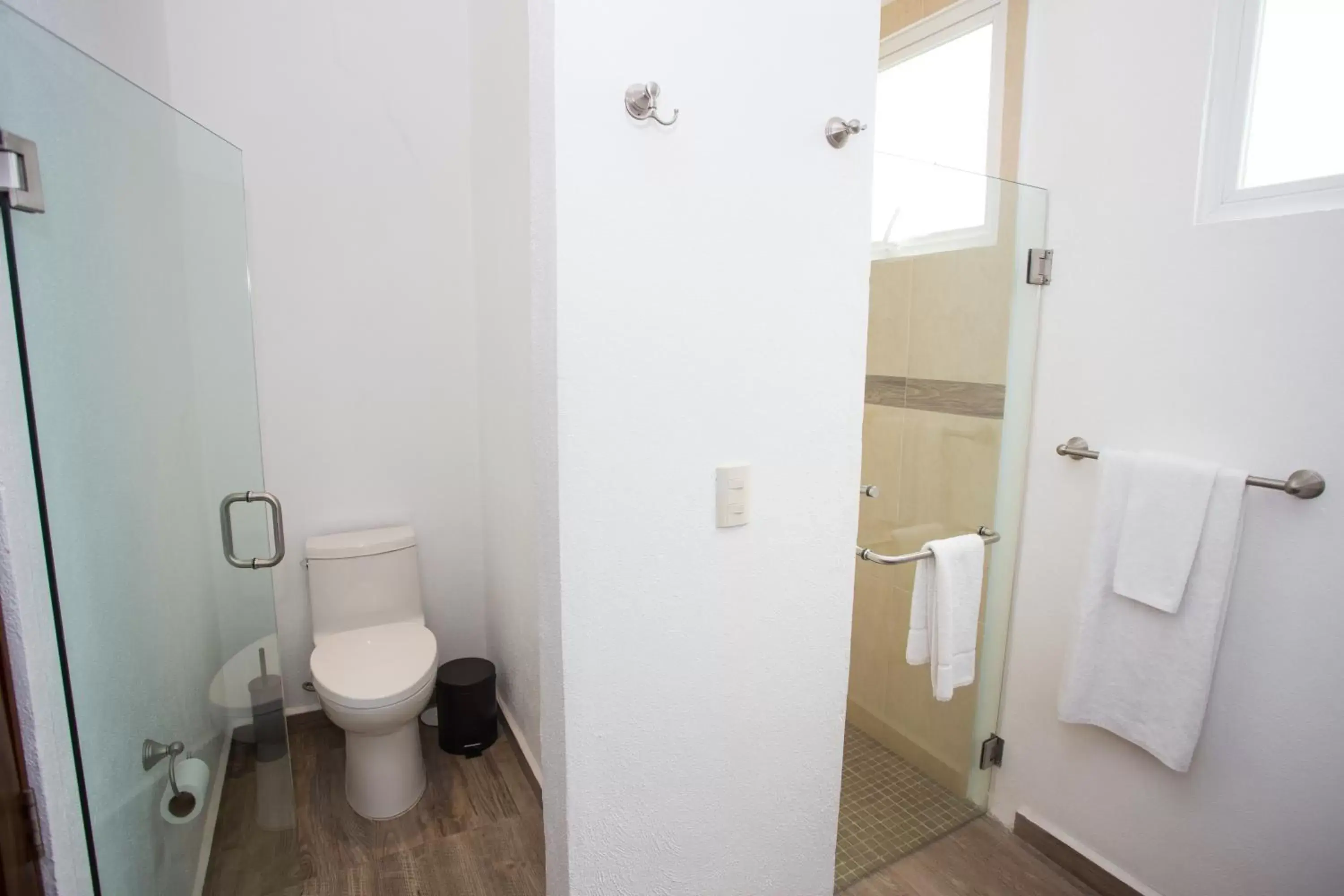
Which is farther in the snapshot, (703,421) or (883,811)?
(883,811)

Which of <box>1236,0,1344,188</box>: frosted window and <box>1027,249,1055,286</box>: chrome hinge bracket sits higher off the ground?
<box>1236,0,1344,188</box>: frosted window

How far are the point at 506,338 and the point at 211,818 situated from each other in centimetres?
147

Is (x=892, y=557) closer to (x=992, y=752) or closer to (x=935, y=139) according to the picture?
(x=992, y=752)

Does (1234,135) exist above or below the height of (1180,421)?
above

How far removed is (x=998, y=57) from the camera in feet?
6.03

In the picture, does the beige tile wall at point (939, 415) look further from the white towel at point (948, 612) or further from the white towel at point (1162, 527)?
the white towel at point (1162, 527)

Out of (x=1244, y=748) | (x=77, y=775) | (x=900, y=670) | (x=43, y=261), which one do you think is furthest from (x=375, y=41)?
→ (x=1244, y=748)

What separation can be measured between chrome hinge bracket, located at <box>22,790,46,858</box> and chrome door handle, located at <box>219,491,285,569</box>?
2.36 feet

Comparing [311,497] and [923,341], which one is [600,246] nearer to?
[923,341]

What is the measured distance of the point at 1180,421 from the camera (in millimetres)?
1500

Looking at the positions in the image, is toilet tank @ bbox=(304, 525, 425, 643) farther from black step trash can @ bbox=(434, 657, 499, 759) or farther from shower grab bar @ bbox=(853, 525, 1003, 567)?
shower grab bar @ bbox=(853, 525, 1003, 567)

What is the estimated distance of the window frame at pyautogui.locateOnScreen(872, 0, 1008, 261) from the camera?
1719 millimetres

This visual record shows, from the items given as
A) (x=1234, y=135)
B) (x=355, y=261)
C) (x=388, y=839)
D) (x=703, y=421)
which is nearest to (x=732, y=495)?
(x=703, y=421)

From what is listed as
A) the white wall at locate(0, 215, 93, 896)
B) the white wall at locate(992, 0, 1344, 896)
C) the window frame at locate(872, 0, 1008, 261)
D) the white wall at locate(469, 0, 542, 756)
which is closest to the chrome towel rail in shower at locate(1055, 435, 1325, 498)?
the white wall at locate(992, 0, 1344, 896)
